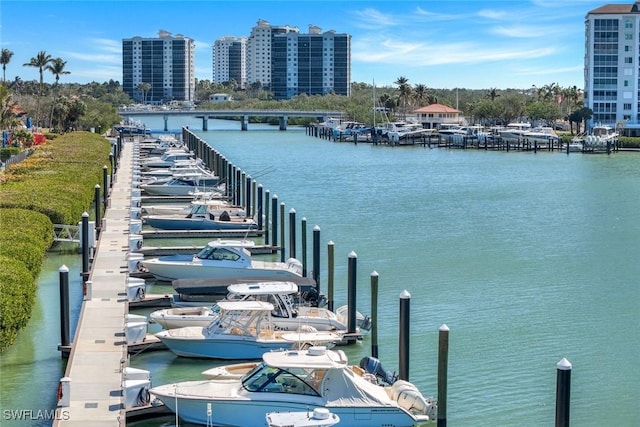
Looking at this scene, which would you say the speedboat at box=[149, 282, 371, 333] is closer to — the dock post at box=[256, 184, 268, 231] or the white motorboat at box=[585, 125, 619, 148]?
the dock post at box=[256, 184, 268, 231]

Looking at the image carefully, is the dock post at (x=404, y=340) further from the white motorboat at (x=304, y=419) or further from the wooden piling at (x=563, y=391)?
the wooden piling at (x=563, y=391)

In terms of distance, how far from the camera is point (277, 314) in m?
26.5

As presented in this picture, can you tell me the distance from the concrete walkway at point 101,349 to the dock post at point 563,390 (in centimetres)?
825

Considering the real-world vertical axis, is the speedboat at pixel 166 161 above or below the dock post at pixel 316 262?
above

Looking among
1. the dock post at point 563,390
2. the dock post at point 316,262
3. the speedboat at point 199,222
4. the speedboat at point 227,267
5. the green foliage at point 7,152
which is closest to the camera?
the dock post at point 563,390

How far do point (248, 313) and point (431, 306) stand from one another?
9.80 metres

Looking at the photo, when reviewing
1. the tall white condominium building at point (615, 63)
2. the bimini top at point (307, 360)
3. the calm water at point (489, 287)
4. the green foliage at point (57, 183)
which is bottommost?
the calm water at point (489, 287)

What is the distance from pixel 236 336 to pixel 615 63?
416 feet

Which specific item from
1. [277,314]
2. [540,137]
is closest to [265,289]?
[277,314]

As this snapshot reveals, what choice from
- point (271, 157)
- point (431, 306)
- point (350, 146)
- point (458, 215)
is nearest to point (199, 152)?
point (271, 157)

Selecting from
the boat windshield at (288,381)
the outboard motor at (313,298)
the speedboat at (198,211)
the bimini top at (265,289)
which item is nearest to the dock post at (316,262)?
the outboard motor at (313,298)

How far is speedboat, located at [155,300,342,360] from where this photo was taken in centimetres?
2488

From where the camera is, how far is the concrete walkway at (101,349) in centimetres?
2002

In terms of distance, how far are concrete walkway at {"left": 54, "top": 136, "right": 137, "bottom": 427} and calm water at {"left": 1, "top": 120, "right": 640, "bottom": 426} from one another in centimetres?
116
